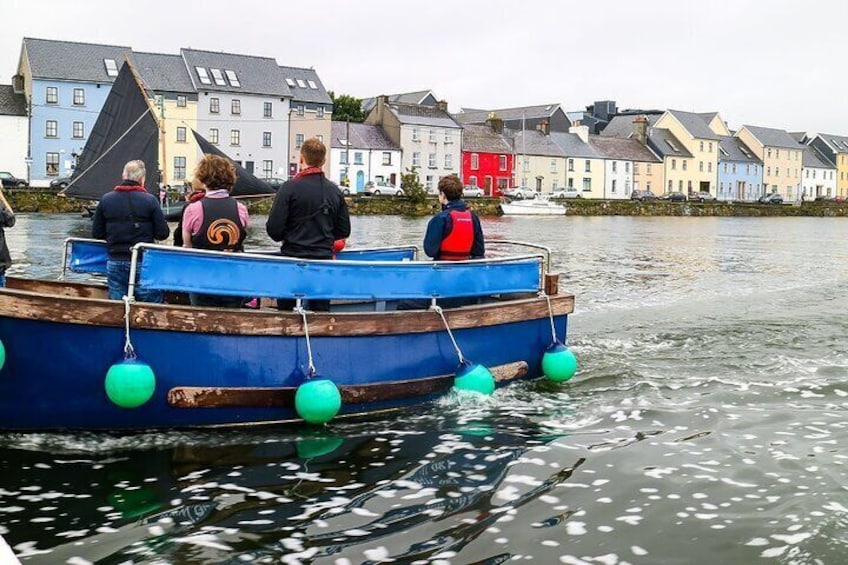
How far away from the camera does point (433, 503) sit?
6.80 m

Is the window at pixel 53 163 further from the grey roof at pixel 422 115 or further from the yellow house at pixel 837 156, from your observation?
the yellow house at pixel 837 156

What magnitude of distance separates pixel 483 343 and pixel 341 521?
3874 mm

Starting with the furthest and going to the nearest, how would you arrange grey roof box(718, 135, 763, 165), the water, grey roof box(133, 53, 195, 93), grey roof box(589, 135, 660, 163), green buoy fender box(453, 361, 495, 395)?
grey roof box(718, 135, 763, 165) < grey roof box(589, 135, 660, 163) < grey roof box(133, 53, 195, 93) < green buoy fender box(453, 361, 495, 395) < the water

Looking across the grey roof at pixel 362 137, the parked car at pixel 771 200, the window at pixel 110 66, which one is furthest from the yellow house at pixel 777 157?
the window at pixel 110 66

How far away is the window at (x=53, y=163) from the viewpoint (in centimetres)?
Answer: 7418

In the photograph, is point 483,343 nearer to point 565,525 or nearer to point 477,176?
point 565,525

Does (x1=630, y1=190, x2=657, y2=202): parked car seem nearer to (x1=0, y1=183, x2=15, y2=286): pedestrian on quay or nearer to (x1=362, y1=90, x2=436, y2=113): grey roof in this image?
(x1=362, y1=90, x2=436, y2=113): grey roof

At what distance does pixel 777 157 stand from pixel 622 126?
84.6 feet

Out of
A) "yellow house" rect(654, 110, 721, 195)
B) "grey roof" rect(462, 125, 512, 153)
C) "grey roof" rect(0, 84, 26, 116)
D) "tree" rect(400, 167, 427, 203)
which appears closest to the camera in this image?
"grey roof" rect(0, 84, 26, 116)

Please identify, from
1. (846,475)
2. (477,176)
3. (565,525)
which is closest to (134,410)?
(565,525)

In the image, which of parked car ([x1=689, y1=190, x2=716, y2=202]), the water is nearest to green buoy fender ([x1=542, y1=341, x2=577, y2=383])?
Result: the water

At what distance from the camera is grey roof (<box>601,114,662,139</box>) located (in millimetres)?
117625

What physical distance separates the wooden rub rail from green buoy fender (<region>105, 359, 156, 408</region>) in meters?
0.48

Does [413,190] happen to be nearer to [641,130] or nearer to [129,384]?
[641,130]
